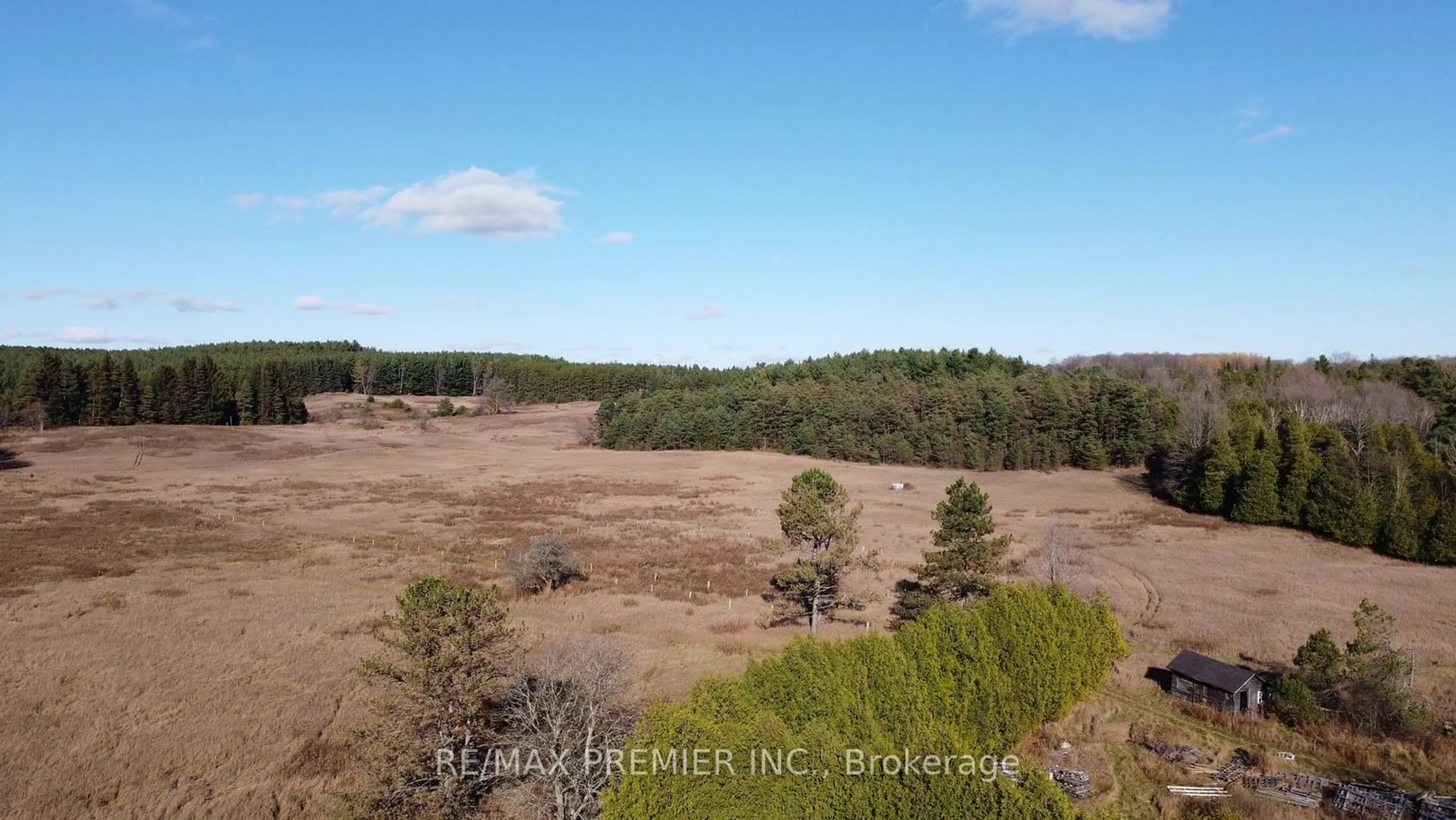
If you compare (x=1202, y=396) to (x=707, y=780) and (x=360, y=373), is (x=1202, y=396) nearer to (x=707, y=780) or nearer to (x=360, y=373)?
(x=707, y=780)

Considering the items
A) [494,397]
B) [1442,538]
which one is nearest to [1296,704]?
[1442,538]

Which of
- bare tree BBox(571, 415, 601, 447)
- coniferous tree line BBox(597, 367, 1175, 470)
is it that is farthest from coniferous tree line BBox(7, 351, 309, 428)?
coniferous tree line BBox(597, 367, 1175, 470)

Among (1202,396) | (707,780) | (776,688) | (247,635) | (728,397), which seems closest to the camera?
(707,780)

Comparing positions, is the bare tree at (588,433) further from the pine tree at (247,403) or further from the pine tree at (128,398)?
the pine tree at (128,398)

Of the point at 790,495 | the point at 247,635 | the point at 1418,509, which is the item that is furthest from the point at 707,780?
the point at 1418,509

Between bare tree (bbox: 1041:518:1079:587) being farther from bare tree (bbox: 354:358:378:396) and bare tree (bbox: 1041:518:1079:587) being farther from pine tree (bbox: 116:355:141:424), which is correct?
bare tree (bbox: 354:358:378:396)

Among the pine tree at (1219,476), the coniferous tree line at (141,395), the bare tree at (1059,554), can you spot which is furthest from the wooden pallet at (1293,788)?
the coniferous tree line at (141,395)
